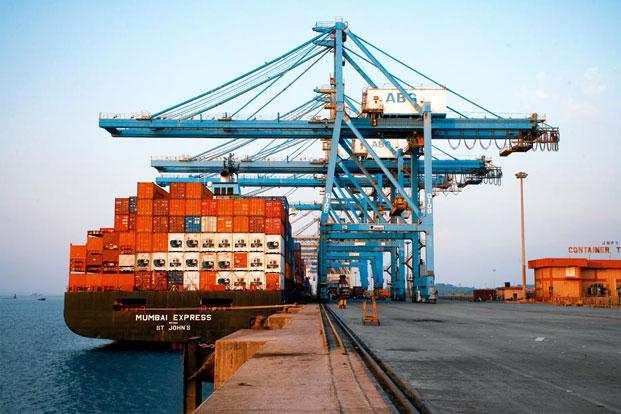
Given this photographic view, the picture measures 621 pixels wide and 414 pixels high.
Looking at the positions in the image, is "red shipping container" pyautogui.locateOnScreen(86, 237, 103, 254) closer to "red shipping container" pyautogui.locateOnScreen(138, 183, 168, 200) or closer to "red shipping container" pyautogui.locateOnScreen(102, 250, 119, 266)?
"red shipping container" pyautogui.locateOnScreen(102, 250, 119, 266)

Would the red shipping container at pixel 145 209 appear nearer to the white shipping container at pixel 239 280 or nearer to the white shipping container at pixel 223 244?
the white shipping container at pixel 223 244

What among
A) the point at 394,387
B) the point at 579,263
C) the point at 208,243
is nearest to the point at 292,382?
the point at 394,387

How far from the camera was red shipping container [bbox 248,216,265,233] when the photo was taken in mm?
38562

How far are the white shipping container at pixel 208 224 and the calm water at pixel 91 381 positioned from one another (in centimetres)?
827

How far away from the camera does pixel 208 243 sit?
124ft

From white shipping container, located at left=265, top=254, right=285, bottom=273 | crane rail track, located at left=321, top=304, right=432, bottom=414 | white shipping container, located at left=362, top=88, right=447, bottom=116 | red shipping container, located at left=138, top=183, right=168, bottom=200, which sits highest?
white shipping container, located at left=362, top=88, right=447, bottom=116

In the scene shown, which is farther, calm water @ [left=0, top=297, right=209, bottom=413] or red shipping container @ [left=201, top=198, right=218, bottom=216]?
red shipping container @ [left=201, top=198, right=218, bottom=216]

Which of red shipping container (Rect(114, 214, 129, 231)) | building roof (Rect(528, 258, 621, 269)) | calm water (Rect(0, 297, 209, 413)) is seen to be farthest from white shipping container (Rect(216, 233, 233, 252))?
building roof (Rect(528, 258, 621, 269))

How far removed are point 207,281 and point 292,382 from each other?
2936 cm

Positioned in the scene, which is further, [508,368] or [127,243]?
[127,243]

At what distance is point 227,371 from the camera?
14719 millimetres

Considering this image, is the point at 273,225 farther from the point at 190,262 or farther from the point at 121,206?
the point at 121,206

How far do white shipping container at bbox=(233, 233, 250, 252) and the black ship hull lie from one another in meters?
4.34

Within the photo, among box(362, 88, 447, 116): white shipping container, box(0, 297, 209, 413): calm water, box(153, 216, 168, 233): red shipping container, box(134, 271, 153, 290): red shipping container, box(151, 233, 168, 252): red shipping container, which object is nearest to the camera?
box(0, 297, 209, 413): calm water
